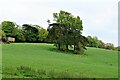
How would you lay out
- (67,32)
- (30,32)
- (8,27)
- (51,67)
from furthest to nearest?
(8,27)
(30,32)
(67,32)
(51,67)

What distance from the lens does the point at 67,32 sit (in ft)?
209

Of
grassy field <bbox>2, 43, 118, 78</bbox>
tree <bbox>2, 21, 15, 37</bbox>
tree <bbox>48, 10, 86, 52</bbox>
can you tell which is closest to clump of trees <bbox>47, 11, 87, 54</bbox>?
tree <bbox>48, 10, 86, 52</bbox>

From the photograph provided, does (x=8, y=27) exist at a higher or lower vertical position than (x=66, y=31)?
A: higher

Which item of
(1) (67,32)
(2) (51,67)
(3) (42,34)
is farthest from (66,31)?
(2) (51,67)

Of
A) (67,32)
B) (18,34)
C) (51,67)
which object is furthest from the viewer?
(18,34)

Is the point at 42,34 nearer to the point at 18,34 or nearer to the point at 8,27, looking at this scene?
the point at 18,34

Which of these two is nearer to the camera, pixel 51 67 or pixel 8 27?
pixel 51 67

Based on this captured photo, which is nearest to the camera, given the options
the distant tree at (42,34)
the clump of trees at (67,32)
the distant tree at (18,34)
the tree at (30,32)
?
the clump of trees at (67,32)

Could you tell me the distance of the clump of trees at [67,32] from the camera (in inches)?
2435

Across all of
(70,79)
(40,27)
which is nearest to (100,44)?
(40,27)

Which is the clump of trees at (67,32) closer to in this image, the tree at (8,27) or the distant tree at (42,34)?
the distant tree at (42,34)

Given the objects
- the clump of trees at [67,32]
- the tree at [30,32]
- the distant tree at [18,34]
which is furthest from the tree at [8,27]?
the clump of trees at [67,32]

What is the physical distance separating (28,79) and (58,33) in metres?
48.3

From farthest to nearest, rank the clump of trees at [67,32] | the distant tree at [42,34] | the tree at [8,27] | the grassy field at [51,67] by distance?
the distant tree at [42,34] < the tree at [8,27] < the clump of trees at [67,32] < the grassy field at [51,67]
